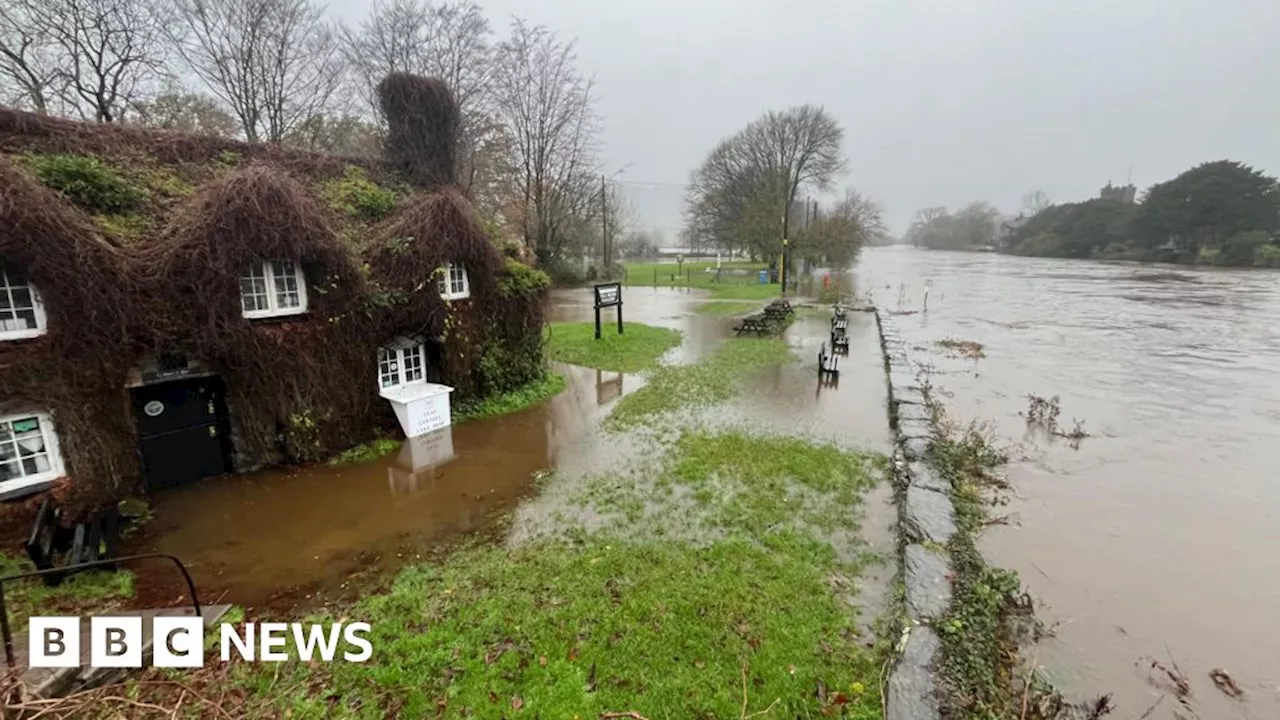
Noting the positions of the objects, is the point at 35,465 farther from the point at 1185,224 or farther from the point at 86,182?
the point at 1185,224

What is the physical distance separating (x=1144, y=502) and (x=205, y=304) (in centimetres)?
1322

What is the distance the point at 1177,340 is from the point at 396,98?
26710 mm

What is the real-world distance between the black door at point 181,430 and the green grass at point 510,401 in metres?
3.71

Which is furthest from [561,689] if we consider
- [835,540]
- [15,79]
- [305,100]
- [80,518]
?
[305,100]

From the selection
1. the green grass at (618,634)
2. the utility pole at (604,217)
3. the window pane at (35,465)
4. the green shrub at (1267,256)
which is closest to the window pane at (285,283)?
the window pane at (35,465)

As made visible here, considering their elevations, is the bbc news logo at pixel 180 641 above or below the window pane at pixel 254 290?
below

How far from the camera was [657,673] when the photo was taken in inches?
162

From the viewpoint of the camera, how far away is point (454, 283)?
33.0 ft

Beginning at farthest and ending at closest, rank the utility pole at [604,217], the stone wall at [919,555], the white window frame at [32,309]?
the utility pole at [604,217] → the white window frame at [32,309] → the stone wall at [919,555]

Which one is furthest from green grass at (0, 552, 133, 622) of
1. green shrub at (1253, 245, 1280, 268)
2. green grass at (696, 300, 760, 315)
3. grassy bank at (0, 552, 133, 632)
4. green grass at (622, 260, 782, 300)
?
green shrub at (1253, 245, 1280, 268)

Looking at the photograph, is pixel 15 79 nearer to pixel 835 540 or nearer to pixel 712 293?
pixel 835 540

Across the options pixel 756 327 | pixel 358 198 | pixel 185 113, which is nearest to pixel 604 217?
pixel 756 327

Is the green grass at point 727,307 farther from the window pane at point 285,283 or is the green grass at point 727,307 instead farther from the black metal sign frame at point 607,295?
the window pane at point 285,283

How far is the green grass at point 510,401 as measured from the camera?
34.5 ft
